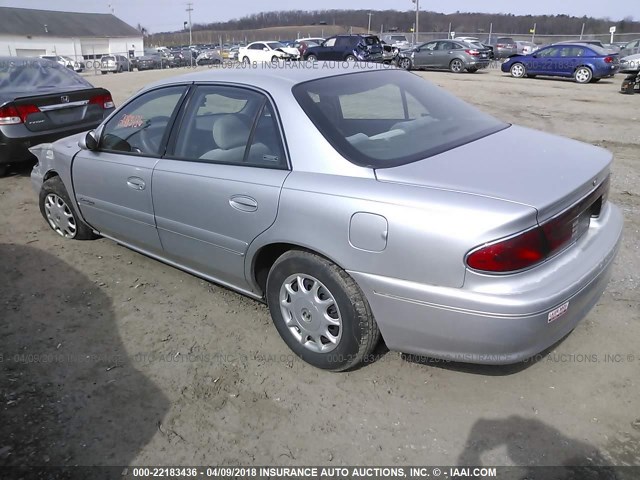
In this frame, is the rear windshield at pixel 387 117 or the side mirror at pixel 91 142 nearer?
the rear windshield at pixel 387 117

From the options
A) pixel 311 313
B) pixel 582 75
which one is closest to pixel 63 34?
pixel 582 75

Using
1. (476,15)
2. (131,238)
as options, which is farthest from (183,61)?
(476,15)

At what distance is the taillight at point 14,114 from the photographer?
252 inches

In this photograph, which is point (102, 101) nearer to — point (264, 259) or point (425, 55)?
point (264, 259)

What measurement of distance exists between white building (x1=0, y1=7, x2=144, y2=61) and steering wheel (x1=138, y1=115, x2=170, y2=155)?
6343 cm

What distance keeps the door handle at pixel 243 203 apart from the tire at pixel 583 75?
19417 millimetres

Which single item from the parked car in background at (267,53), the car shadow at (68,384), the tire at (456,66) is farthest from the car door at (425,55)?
the car shadow at (68,384)

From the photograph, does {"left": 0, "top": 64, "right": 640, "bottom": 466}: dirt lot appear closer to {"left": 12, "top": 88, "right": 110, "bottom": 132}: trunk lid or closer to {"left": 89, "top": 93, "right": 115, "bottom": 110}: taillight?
{"left": 12, "top": 88, "right": 110, "bottom": 132}: trunk lid

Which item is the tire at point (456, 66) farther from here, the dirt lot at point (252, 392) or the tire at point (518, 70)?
the dirt lot at point (252, 392)

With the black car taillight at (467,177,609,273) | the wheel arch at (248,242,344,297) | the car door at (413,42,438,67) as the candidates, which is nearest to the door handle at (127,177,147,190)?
the wheel arch at (248,242,344,297)

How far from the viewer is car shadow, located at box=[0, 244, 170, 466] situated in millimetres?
2479

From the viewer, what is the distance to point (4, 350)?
A: 10.6 ft

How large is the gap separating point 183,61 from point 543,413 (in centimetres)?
4732

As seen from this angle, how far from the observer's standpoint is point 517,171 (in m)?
2.54
